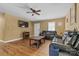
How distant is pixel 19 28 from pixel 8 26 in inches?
22.6

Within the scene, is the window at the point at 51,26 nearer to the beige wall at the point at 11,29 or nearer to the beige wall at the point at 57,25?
the beige wall at the point at 57,25

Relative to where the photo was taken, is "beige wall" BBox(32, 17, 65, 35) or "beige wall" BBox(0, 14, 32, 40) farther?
"beige wall" BBox(0, 14, 32, 40)

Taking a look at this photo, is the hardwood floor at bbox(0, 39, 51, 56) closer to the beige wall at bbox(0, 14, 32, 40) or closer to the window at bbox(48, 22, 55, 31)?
the beige wall at bbox(0, 14, 32, 40)

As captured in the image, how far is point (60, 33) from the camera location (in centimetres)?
349

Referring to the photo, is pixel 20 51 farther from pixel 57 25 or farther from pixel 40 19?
pixel 57 25

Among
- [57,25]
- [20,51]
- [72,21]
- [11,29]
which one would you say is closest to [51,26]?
[57,25]

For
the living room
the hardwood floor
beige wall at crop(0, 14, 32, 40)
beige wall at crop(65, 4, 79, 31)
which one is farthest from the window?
beige wall at crop(0, 14, 32, 40)

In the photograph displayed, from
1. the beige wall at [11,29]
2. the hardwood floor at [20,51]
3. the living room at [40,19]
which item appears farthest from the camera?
the beige wall at [11,29]

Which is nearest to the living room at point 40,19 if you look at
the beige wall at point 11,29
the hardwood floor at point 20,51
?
the hardwood floor at point 20,51

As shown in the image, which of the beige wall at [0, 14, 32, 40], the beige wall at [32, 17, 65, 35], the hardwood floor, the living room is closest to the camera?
the hardwood floor

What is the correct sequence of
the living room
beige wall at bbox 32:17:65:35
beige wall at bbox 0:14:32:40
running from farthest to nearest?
1. beige wall at bbox 0:14:32:40
2. beige wall at bbox 32:17:65:35
3. the living room

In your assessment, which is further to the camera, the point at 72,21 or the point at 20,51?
the point at 72,21

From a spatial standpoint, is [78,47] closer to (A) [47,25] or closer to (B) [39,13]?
(A) [47,25]

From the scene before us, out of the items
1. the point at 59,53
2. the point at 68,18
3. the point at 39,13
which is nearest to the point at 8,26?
the point at 39,13
